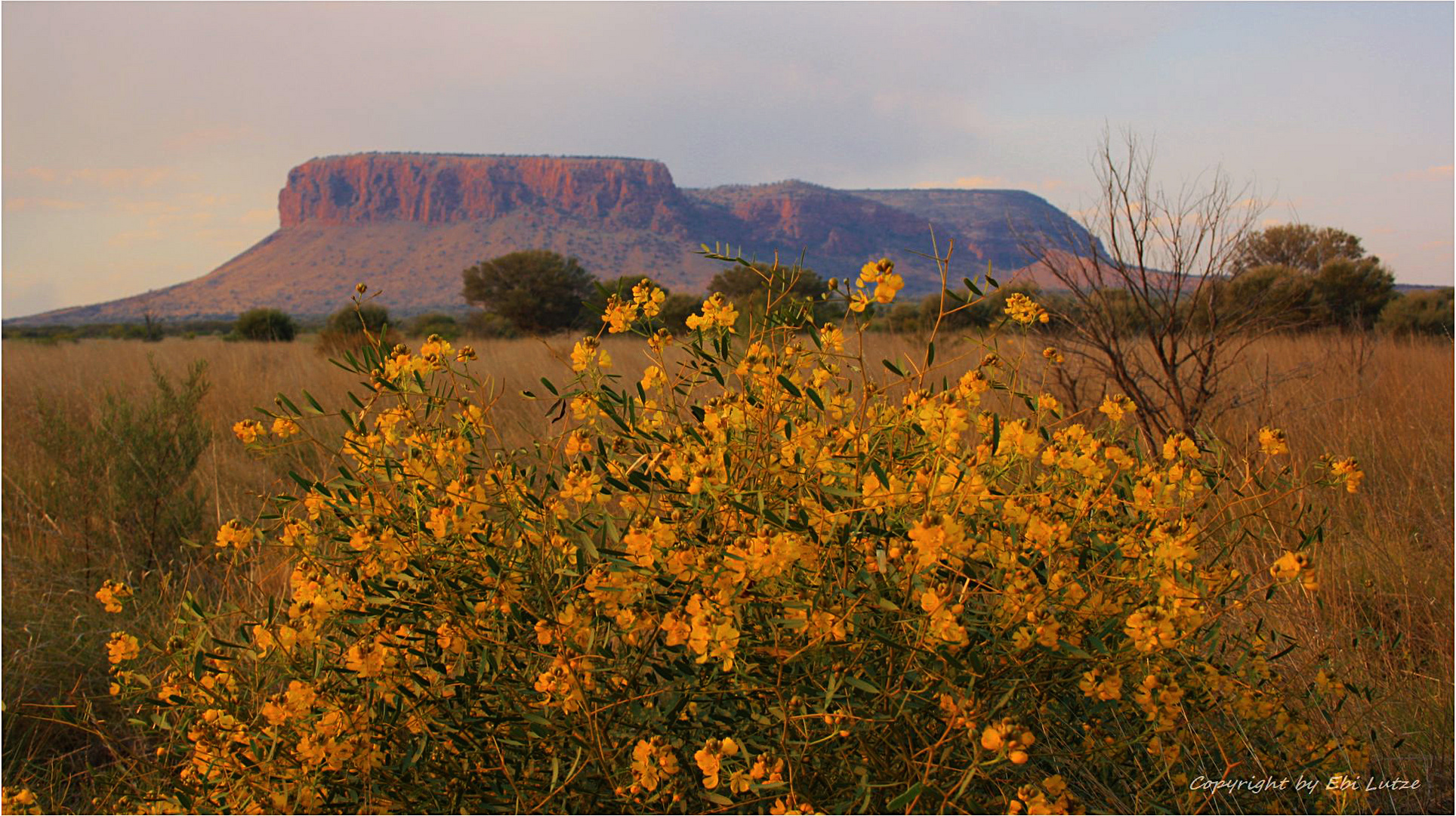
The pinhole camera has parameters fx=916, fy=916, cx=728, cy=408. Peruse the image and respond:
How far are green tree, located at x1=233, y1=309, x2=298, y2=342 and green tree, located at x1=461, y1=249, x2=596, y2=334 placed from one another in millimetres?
5722

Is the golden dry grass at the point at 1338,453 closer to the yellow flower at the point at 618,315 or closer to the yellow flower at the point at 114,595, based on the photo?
the yellow flower at the point at 618,315

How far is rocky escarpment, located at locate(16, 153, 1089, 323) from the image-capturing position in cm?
8288

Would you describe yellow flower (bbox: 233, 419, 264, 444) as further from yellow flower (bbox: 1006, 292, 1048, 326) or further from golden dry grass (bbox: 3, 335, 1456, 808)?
yellow flower (bbox: 1006, 292, 1048, 326)

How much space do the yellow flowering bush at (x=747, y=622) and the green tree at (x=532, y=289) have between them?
75.2 feet

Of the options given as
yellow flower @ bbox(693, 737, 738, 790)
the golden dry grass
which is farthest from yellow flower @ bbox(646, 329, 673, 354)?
yellow flower @ bbox(693, 737, 738, 790)

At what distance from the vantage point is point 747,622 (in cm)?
156

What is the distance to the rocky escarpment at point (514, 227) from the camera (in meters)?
82.9

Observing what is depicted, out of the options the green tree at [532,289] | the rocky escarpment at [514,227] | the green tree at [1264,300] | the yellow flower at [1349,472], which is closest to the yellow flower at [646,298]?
the yellow flower at [1349,472]

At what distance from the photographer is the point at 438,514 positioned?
1.55 m

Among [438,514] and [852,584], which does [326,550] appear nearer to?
[438,514]

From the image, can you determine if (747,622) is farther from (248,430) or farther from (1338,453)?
(1338,453)

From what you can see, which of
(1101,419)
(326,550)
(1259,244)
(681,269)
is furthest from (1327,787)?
(681,269)

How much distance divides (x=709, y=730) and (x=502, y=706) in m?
0.38

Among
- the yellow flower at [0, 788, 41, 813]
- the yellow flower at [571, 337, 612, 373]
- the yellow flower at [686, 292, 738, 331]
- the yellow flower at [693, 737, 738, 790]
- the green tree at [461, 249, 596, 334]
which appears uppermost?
the green tree at [461, 249, 596, 334]
